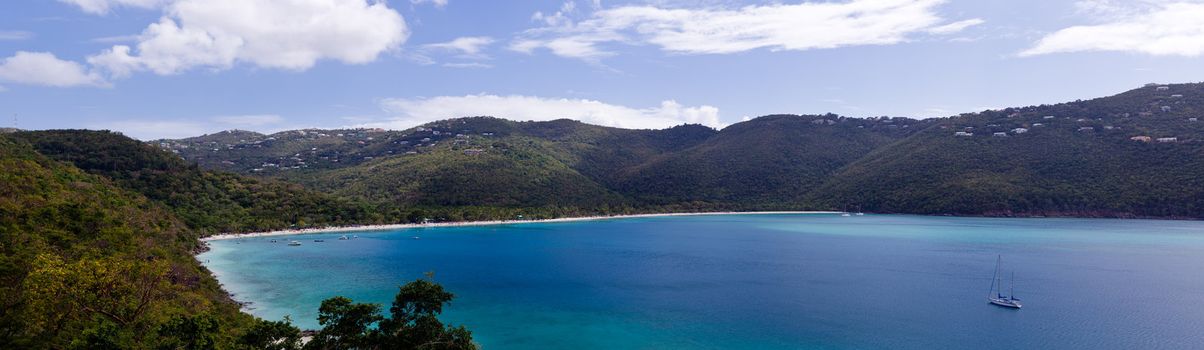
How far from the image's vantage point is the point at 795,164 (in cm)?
15962

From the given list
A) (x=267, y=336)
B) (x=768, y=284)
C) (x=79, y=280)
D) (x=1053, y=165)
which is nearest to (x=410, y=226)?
(x=768, y=284)

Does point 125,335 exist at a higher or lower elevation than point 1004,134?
lower

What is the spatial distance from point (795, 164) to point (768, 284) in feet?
386

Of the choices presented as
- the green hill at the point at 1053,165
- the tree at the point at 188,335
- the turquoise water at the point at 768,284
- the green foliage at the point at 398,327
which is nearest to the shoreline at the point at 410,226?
the turquoise water at the point at 768,284

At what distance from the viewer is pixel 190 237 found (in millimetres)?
61375

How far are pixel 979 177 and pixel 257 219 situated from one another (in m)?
123

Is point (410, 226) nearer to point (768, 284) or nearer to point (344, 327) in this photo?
point (768, 284)

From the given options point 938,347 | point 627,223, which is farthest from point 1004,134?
point 938,347

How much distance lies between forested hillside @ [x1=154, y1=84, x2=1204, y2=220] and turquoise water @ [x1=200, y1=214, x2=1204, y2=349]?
21612mm

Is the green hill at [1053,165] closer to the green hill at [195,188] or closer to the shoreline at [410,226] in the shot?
the shoreline at [410,226]

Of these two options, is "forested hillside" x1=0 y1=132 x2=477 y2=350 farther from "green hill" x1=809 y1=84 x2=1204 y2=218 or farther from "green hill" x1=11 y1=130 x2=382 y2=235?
"green hill" x1=809 y1=84 x2=1204 y2=218

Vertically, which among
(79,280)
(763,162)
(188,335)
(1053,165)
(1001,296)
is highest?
(763,162)

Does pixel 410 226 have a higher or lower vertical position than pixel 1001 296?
lower

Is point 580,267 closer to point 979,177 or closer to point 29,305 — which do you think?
point 29,305
